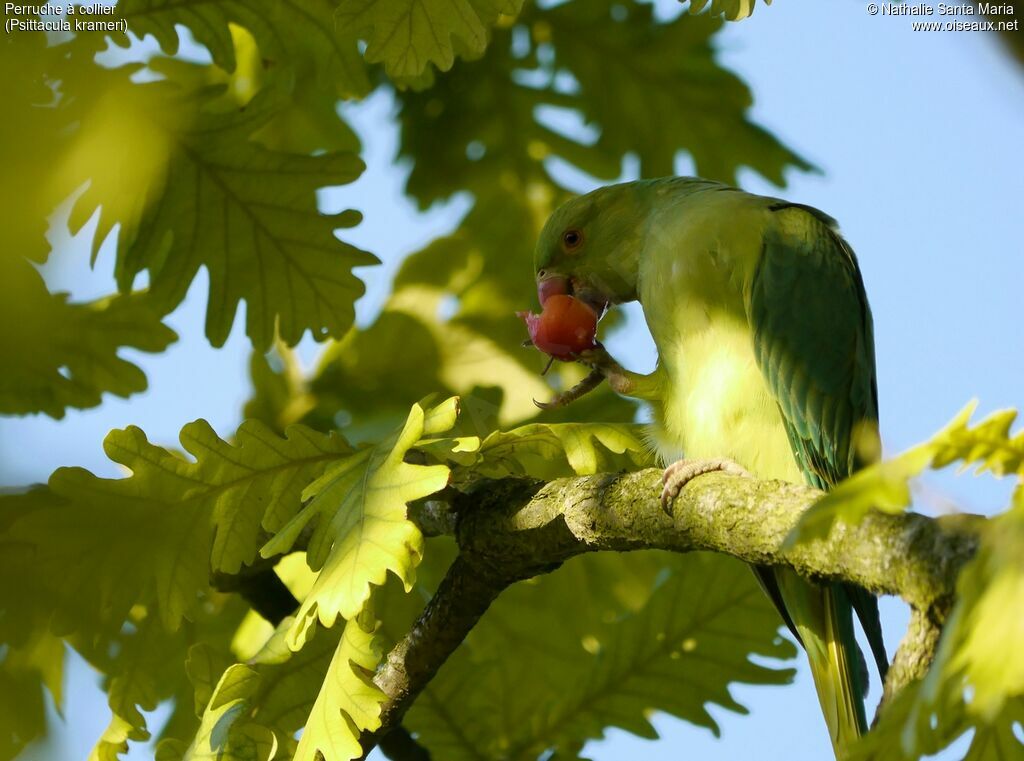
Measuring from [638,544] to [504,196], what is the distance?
264 centimetres

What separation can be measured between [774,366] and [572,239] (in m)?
0.86

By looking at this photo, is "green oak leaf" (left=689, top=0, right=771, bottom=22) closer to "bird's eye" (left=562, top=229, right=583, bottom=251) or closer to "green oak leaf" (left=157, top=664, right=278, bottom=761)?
"bird's eye" (left=562, top=229, right=583, bottom=251)

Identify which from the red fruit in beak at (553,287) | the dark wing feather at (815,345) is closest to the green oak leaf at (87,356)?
the red fruit in beak at (553,287)

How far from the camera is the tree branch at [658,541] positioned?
5.01 feet

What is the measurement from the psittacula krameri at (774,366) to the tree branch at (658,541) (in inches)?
21.9

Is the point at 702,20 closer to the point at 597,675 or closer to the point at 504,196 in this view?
the point at 504,196

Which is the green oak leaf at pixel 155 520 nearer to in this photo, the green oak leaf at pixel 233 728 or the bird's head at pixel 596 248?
the green oak leaf at pixel 233 728

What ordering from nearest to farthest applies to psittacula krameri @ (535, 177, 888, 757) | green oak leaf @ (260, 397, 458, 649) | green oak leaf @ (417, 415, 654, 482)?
green oak leaf @ (260, 397, 458, 649)
green oak leaf @ (417, 415, 654, 482)
psittacula krameri @ (535, 177, 888, 757)

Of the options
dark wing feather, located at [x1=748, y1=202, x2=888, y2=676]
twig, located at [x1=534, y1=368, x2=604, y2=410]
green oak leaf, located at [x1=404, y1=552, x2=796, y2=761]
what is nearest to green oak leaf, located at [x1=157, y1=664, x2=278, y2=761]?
green oak leaf, located at [x1=404, y1=552, x2=796, y2=761]

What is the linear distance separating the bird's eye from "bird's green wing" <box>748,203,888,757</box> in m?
0.62

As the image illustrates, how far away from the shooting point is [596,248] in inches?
134

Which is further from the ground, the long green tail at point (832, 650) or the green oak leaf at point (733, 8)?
the green oak leaf at point (733, 8)

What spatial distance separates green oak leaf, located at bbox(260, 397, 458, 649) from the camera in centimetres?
198

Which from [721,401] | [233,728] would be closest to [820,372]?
[721,401]
